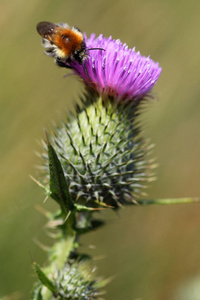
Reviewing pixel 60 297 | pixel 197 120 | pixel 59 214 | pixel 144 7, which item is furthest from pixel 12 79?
pixel 60 297

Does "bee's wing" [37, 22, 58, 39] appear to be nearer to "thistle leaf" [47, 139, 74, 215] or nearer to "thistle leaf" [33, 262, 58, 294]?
"thistle leaf" [47, 139, 74, 215]

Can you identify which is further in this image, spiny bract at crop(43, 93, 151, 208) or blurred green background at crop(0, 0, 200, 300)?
blurred green background at crop(0, 0, 200, 300)

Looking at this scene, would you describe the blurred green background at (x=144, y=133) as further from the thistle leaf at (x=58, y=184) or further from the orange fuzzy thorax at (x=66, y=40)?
the orange fuzzy thorax at (x=66, y=40)

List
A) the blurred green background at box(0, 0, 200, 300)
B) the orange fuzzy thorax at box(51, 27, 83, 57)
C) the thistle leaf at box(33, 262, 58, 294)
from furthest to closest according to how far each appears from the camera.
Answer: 1. the blurred green background at box(0, 0, 200, 300)
2. the orange fuzzy thorax at box(51, 27, 83, 57)
3. the thistle leaf at box(33, 262, 58, 294)

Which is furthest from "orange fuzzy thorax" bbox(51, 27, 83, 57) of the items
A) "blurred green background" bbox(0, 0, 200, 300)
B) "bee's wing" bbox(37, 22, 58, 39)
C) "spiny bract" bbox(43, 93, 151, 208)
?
"blurred green background" bbox(0, 0, 200, 300)

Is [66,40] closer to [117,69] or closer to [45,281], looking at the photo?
[117,69]

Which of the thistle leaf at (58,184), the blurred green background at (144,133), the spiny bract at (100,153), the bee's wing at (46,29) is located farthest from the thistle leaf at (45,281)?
the blurred green background at (144,133)

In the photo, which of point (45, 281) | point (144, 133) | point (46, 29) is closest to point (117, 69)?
point (46, 29)
